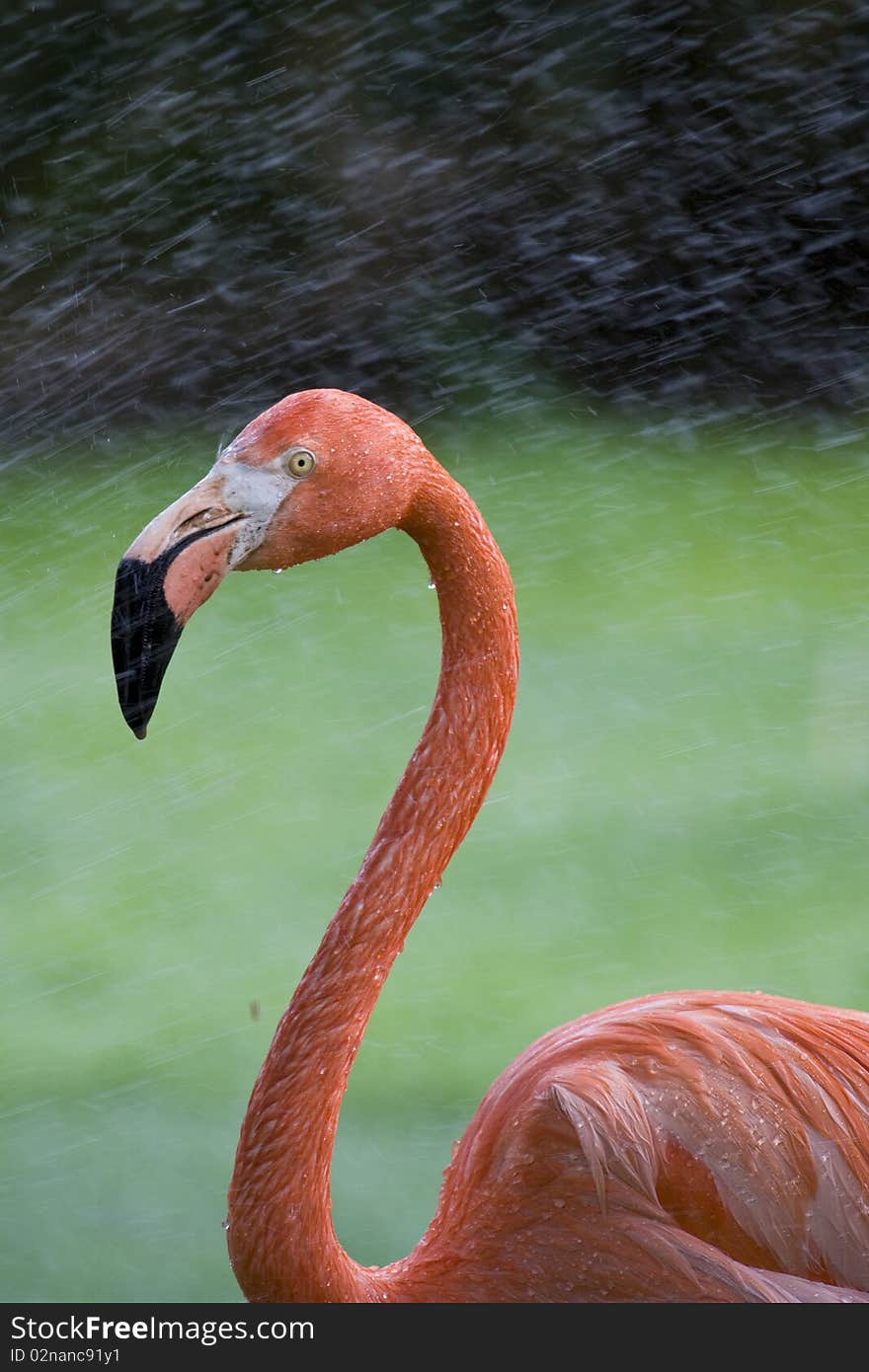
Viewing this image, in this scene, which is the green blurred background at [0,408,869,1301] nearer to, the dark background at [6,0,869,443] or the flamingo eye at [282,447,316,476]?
the dark background at [6,0,869,443]

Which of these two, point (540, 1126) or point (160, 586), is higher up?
point (160, 586)

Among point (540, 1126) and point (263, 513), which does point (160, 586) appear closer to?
point (263, 513)

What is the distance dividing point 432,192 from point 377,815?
2.89 meters

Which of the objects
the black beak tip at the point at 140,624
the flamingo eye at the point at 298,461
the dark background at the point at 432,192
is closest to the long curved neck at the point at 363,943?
the flamingo eye at the point at 298,461

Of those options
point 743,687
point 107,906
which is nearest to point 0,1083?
point 107,906

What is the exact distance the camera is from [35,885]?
3.00 meters

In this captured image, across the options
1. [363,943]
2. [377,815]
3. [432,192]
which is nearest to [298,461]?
[363,943]

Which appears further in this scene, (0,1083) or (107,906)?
(107,906)

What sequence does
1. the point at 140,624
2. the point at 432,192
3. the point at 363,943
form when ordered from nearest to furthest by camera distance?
the point at 140,624 → the point at 363,943 → the point at 432,192

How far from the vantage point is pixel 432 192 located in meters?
5.40

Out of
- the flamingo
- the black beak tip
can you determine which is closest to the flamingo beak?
the black beak tip

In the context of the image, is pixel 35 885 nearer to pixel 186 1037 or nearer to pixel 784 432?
pixel 186 1037

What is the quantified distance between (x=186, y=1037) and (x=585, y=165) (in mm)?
3773
